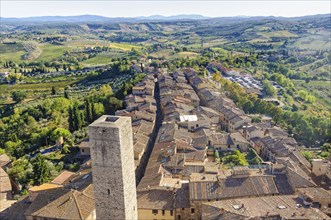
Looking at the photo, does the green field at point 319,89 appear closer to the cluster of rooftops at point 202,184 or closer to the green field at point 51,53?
the cluster of rooftops at point 202,184

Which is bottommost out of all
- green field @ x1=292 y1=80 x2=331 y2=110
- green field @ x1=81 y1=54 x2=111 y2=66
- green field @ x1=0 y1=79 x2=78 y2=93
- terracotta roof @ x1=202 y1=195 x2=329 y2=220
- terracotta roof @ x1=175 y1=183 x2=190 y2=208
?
green field @ x1=292 y1=80 x2=331 y2=110

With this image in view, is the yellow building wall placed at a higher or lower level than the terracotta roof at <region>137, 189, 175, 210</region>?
lower

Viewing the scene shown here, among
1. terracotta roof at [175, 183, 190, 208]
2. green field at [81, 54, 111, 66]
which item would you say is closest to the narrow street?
terracotta roof at [175, 183, 190, 208]

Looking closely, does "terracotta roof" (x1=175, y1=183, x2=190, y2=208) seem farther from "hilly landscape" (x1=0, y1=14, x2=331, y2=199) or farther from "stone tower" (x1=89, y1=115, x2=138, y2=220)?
"hilly landscape" (x1=0, y1=14, x2=331, y2=199)

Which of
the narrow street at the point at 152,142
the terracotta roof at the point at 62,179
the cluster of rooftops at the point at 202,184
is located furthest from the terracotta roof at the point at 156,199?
the terracotta roof at the point at 62,179

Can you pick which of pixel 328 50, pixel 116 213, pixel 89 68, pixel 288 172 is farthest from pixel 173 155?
pixel 328 50

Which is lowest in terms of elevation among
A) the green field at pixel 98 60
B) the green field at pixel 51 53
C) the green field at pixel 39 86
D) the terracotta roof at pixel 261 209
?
the terracotta roof at pixel 261 209
